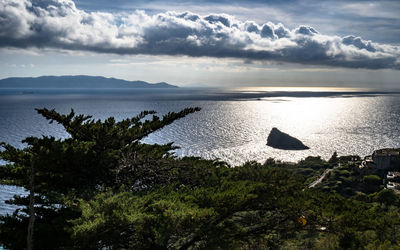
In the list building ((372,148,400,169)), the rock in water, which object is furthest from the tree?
Result: the rock in water

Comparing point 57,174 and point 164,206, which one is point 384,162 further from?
point 164,206

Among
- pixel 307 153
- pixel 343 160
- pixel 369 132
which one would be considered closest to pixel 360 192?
pixel 343 160

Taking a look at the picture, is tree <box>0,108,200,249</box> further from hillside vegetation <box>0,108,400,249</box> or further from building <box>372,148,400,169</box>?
building <box>372,148,400,169</box>

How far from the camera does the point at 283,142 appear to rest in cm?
9125

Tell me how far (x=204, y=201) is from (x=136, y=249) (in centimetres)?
272

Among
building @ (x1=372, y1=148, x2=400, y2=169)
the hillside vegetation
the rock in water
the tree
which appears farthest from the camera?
the rock in water

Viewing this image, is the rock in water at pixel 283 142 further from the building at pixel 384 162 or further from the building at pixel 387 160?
the building at pixel 387 160

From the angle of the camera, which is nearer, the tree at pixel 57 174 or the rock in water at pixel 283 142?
the tree at pixel 57 174

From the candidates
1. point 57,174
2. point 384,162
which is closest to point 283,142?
point 384,162

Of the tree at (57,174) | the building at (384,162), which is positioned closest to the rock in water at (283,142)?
the building at (384,162)

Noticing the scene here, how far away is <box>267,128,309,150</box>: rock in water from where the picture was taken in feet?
298

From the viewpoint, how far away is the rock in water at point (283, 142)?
90.7 metres

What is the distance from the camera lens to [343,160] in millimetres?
68062

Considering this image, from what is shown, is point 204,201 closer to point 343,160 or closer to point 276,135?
point 343,160
